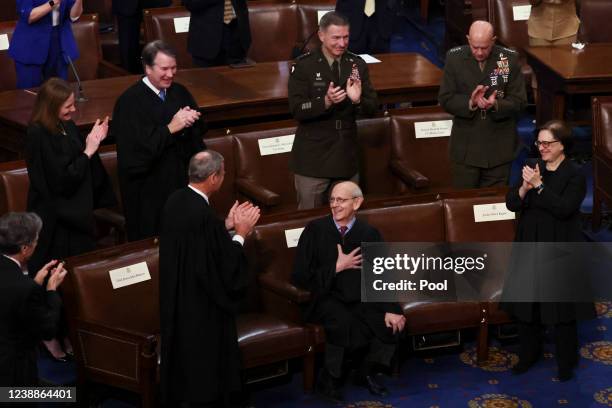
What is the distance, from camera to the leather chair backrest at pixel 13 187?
6355mm

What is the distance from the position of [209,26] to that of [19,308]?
13.0ft

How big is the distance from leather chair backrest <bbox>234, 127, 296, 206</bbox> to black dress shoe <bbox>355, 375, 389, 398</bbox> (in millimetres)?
1609

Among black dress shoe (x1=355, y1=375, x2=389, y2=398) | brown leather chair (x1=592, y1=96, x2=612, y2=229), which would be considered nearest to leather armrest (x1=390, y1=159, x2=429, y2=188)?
brown leather chair (x1=592, y1=96, x2=612, y2=229)

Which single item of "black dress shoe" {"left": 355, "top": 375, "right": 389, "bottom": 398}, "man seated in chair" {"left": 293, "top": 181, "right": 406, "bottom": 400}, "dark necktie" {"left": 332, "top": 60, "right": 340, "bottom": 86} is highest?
"dark necktie" {"left": 332, "top": 60, "right": 340, "bottom": 86}

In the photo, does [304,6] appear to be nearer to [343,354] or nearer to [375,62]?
[375,62]

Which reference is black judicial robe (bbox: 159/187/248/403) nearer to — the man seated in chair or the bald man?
the man seated in chair

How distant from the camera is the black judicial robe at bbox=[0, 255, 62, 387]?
469 cm

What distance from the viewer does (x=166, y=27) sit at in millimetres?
8875

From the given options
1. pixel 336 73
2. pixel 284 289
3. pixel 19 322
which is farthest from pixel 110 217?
pixel 19 322

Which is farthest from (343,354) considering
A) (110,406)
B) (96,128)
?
(96,128)

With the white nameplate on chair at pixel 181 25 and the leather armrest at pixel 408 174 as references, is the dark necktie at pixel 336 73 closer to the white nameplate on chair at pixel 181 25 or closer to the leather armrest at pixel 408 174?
the leather armrest at pixel 408 174

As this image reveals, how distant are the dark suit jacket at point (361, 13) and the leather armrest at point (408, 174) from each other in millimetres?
1618

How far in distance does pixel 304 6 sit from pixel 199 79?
142cm

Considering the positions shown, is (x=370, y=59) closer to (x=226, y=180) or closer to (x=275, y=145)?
(x=275, y=145)
